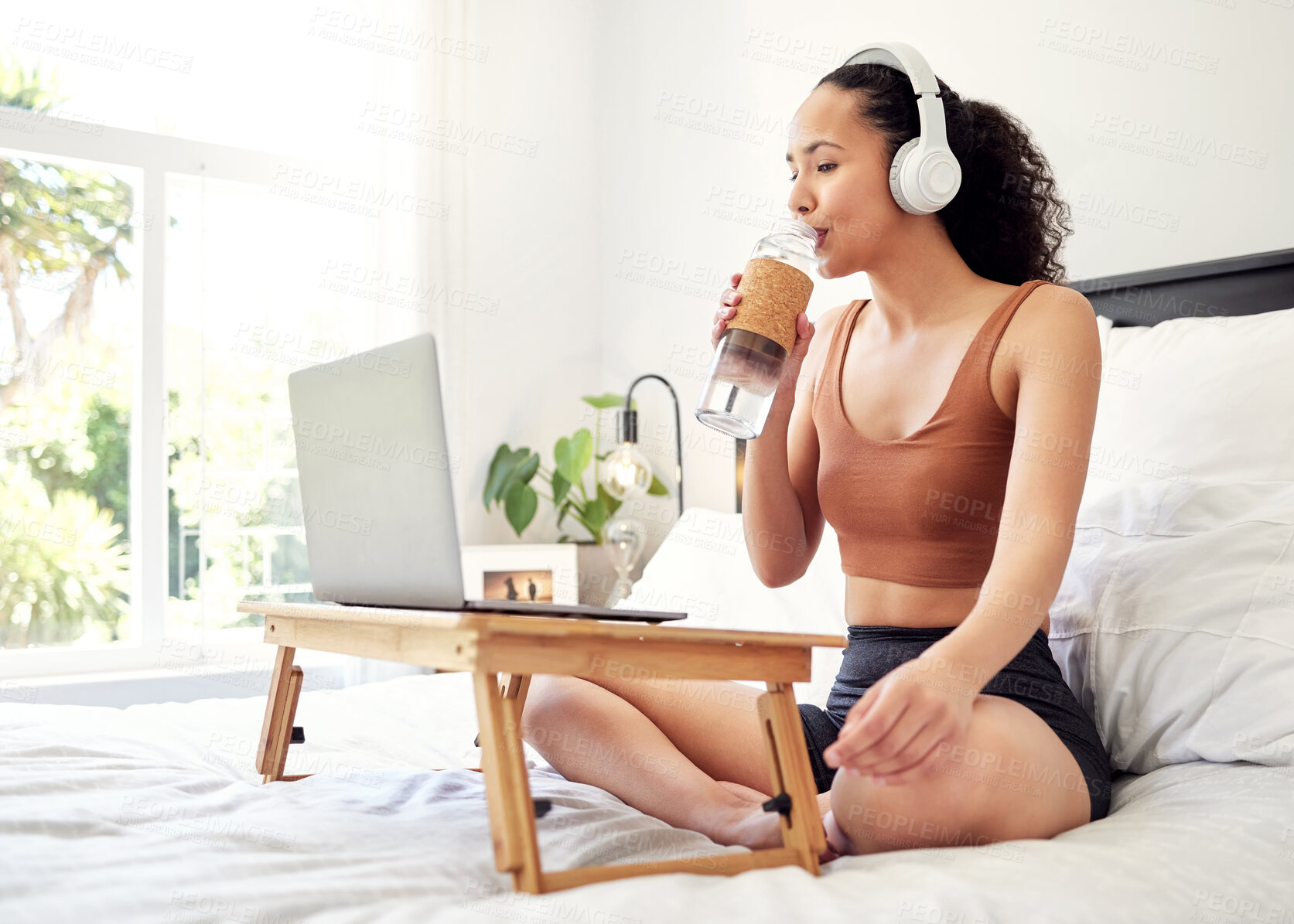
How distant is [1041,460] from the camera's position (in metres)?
1.01

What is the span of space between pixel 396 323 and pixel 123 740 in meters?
1.83

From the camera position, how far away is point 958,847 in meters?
0.90

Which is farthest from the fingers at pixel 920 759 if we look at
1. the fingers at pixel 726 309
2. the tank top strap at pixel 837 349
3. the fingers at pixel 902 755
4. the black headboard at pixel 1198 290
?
the black headboard at pixel 1198 290

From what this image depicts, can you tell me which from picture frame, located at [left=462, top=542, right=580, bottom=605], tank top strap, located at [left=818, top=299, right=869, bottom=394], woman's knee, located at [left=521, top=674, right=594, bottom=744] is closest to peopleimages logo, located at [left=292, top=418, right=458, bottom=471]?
woman's knee, located at [left=521, top=674, right=594, bottom=744]

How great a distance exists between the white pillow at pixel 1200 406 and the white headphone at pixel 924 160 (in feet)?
1.55

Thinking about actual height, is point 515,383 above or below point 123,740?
above

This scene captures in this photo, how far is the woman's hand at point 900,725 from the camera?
2.54ft

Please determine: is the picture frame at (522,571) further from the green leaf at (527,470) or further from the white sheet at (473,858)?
the white sheet at (473,858)

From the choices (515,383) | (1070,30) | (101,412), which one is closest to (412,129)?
(515,383)

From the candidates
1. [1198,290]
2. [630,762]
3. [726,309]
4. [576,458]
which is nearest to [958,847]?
[630,762]

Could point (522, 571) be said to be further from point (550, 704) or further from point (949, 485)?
point (949, 485)

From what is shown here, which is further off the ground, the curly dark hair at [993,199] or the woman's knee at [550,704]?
the curly dark hair at [993,199]

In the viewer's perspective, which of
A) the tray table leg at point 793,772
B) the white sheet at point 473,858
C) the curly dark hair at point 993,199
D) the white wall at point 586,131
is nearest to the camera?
the white sheet at point 473,858

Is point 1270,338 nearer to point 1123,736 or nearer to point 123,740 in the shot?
point 1123,736
